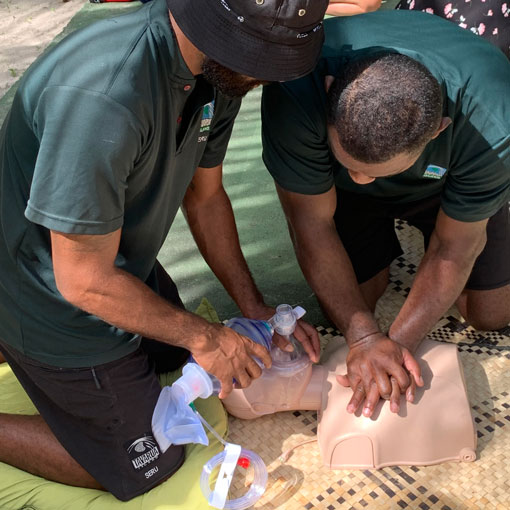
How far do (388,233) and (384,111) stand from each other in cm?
115

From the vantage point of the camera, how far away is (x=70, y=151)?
1619mm

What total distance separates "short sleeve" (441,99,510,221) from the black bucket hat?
74cm

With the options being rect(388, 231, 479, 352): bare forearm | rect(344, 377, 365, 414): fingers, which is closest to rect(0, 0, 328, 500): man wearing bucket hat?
rect(344, 377, 365, 414): fingers

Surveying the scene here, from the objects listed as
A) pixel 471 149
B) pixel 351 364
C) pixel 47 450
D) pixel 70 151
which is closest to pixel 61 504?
Result: pixel 47 450

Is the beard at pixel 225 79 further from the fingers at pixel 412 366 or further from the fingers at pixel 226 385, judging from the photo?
the fingers at pixel 412 366

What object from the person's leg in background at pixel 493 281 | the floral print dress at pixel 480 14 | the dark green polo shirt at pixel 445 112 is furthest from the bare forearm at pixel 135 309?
the floral print dress at pixel 480 14

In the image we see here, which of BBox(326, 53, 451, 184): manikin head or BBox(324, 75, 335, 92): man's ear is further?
BBox(324, 75, 335, 92): man's ear

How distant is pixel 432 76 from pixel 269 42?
1.89ft

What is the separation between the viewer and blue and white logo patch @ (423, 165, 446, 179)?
7.85ft

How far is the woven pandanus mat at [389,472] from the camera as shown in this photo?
222cm

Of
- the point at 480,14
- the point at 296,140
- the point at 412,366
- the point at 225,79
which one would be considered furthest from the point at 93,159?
the point at 480,14

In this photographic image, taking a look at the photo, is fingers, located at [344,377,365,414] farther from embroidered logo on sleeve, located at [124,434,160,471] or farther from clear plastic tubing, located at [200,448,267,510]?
embroidered logo on sleeve, located at [124,434,160,471]

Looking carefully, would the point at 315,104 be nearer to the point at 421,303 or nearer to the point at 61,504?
the point at 421,303

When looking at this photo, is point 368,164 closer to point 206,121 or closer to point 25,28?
point 206,121
